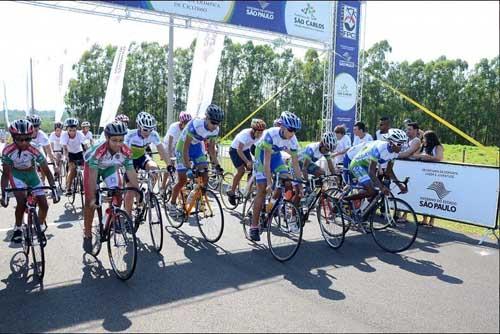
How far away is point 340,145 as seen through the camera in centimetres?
1002

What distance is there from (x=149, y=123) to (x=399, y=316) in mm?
4659

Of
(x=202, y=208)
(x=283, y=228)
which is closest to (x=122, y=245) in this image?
(x=202, y=208)

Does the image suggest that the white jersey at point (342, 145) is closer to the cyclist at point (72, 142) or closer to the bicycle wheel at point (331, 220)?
the bicycle wheel at point (331, 220)

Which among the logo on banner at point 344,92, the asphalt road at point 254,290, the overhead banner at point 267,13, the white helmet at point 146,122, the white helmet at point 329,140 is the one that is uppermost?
the overhead banner at point 267,13

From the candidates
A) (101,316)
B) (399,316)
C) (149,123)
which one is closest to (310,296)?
(399,316)

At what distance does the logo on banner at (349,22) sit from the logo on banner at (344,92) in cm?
141

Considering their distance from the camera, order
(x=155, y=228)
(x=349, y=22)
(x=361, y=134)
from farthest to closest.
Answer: (x=349, y=22) → (x=361, y=134) → (x=155, y=228)

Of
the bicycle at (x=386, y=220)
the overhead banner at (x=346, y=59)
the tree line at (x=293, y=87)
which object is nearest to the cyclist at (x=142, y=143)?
the bicycle at (x=386, y=220)

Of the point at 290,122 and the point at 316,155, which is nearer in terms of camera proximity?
the point at 290,122

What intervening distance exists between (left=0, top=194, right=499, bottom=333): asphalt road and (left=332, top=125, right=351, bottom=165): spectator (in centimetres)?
332

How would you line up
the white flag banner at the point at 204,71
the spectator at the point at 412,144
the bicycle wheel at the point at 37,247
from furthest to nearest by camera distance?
the white flag banner at the point at 204,71
the spectator at the point at 412,144
the bicycle wheel at the point at 37,247

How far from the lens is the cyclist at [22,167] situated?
18.0 ft

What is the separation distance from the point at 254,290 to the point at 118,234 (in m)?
1.82

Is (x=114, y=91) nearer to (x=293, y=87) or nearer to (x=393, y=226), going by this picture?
(x=393, y=226)
